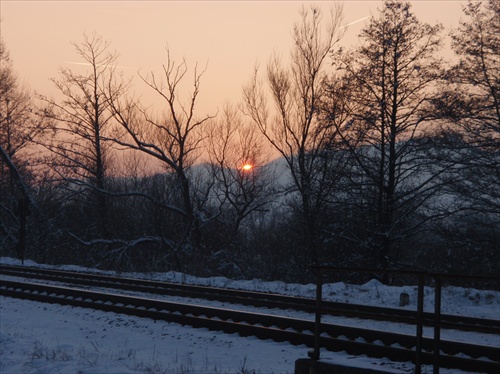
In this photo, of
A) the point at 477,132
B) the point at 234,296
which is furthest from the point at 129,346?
the point at 477,132

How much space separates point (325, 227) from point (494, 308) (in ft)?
44.8

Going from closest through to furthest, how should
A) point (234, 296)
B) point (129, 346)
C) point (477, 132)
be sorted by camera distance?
point (129, 346)
point (234, 296)
point (477, 132)

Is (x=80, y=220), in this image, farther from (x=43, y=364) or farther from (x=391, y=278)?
(x=43, y=364)

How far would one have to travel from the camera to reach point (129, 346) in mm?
10953

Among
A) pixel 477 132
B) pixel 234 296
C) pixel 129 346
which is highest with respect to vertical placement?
pixel 477 132

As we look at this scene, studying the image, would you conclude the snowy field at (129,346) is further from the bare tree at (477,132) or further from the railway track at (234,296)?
the bare tree at (477,132)

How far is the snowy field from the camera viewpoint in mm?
8891

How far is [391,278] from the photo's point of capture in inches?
1173

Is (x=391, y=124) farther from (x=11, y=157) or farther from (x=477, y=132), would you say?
(x=11, y=157)

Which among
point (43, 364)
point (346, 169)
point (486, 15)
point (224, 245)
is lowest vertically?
point (43, 364)

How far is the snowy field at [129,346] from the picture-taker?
889 centimetres

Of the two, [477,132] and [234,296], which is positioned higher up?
[477,132]

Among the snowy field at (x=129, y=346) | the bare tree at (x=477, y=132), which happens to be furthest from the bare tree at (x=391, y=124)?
the snowy field at (x=129, y=346)

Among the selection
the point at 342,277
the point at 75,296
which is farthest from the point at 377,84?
the point at 75,296
